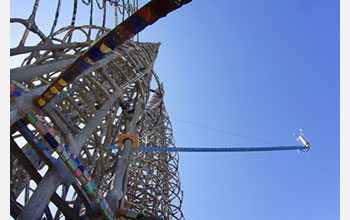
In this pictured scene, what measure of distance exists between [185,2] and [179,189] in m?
8.08

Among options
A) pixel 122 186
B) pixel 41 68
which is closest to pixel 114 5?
pixel 41 68

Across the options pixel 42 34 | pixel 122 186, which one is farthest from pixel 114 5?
pixel 122 186

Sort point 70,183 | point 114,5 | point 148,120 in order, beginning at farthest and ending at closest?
point 148,120 < point 114,5 < point 70,183

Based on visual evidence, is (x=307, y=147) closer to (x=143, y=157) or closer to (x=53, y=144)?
(x=143, y=157)

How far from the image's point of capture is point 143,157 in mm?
10203

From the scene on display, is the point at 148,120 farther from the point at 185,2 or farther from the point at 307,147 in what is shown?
the point at 185,2

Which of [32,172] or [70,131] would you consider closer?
[32,172]

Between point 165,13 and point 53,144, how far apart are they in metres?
2.29

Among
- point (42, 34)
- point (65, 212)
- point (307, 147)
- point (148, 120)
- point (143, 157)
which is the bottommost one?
point (307, 147)

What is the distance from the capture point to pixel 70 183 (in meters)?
4.27

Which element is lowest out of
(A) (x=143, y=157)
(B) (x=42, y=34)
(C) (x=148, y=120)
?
(A) (x=143, y=157)

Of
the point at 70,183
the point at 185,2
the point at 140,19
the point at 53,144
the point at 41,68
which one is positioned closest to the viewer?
the point at 185,2

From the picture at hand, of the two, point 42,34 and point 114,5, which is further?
point 114,5

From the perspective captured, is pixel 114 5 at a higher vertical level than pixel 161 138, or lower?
higher
